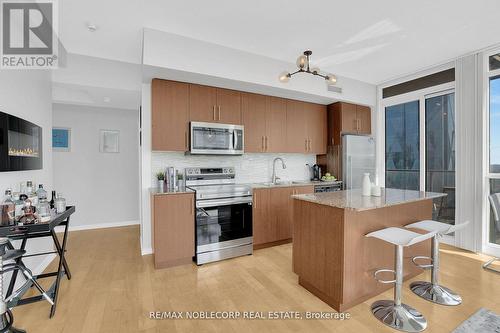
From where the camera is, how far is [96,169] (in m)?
4.54

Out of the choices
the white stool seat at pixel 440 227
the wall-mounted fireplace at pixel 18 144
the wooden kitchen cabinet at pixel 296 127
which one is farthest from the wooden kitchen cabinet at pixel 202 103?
the white stool seat at pixel 440 227

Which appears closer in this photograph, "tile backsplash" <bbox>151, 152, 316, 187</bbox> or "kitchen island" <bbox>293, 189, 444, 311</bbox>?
"kitchen island" <bbox>293, 189, 444, 311</bbox>

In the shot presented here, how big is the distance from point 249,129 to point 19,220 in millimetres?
2800

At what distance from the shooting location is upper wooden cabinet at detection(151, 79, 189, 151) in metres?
3.05

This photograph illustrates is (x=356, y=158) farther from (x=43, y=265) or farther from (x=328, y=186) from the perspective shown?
(x=43, y=265)

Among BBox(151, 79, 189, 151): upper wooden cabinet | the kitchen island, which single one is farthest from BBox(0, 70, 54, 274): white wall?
the kitchen island

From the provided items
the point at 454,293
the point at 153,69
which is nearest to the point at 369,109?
the point at 454,293

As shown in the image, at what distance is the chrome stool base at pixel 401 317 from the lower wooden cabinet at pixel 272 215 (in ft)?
5.42

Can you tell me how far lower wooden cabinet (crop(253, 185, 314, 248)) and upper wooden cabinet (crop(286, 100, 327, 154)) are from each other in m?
0.93

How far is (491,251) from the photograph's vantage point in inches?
125

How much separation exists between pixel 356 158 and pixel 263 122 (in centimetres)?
200

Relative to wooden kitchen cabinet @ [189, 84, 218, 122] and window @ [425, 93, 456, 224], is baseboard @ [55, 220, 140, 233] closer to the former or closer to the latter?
wooden kitchen cabinet @ [189, 84, 218, 122]

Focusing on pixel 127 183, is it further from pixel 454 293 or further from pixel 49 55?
pixel 454 293

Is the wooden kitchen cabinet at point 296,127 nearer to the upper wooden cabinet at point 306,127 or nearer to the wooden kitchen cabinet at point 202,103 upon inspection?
the upper wooden cabinet at point 306,127
